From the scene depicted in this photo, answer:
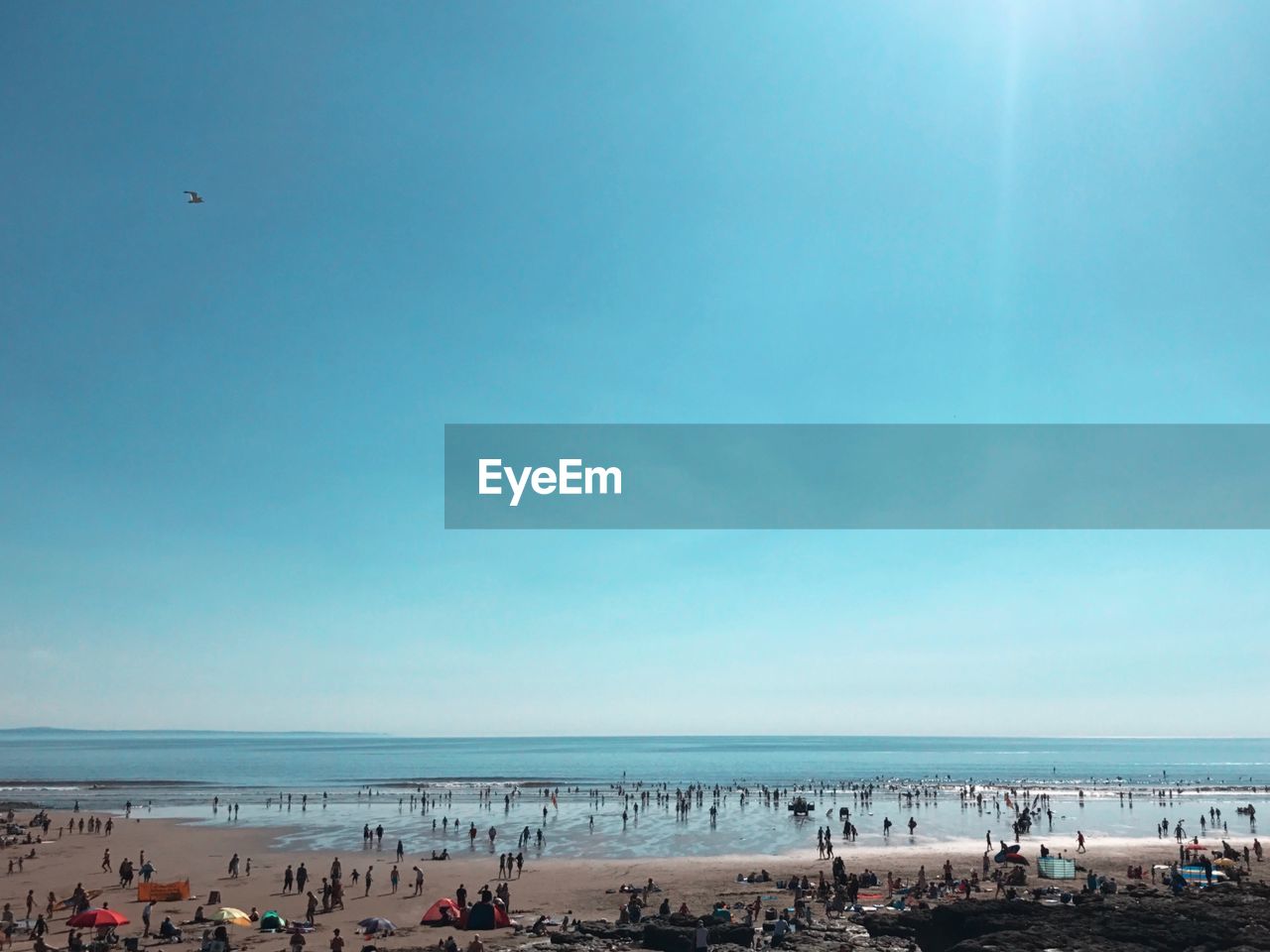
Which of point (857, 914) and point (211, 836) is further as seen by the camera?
point (211, 836)

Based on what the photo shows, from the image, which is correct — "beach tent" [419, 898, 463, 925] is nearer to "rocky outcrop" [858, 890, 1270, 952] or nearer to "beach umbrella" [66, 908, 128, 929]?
"beach umbrella" [66, 908, 128, 929]

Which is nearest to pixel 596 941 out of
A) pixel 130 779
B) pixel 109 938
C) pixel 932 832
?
pixel 109 938

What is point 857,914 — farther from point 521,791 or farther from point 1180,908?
point 521,791

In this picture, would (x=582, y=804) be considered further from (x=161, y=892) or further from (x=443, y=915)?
(x=443, y=915)

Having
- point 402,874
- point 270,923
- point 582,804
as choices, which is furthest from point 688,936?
point 582,804

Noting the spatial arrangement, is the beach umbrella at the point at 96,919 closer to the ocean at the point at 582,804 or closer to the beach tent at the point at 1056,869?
the ocean at the point at 582,804

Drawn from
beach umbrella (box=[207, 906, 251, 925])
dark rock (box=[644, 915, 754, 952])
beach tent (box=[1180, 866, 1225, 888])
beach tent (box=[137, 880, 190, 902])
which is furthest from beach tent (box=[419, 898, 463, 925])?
beach tent (box=[1180, 866, 1225, 888])

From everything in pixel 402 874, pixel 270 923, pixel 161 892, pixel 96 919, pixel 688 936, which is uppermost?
pixel 688 936
